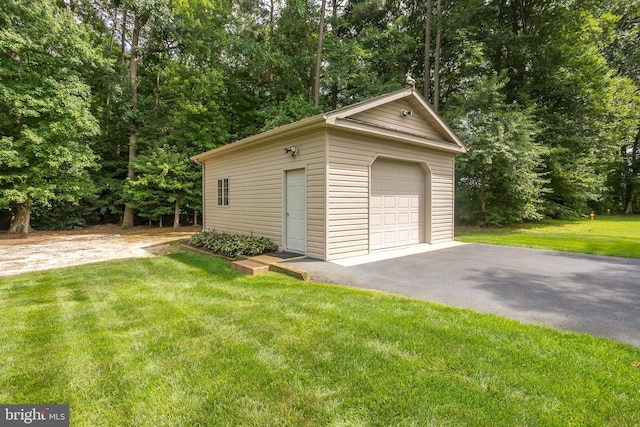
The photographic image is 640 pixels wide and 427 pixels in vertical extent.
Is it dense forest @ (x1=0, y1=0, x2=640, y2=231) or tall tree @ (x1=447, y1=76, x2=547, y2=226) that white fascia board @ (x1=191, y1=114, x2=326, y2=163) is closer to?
dense forest @ (x1=0, y1=0, x2=640, y2=231)

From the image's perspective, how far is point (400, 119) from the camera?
7.29 metres

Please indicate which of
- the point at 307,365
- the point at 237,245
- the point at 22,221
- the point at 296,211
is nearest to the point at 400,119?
the point at 296,211

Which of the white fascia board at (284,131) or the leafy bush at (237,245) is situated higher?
the white fascia board at (284,131)

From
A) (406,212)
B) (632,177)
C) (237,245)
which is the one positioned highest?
(632,177)

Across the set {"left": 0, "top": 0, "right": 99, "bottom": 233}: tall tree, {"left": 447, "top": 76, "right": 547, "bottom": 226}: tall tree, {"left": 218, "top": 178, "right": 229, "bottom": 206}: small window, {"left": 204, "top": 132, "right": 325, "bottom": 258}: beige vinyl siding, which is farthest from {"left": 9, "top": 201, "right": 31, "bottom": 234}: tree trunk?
{"left": 447, "top": 76, "right": 547, "bottom": 226}: tall tree

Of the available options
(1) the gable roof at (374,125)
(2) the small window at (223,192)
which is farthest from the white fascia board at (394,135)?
(2) the small window at (223,192)

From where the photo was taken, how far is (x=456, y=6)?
15.6 meters

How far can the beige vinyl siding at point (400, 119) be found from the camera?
21.6 ft

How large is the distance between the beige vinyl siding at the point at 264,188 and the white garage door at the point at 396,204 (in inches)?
58.8

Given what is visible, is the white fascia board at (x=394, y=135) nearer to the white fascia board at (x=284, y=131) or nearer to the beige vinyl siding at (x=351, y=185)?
the beige vinyl siding at (x=351, y=185)

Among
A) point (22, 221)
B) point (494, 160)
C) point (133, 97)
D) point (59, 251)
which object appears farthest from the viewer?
point (133, 97)

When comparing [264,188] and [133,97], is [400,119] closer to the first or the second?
[264,188]

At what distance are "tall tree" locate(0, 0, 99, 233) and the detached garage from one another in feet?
23.7

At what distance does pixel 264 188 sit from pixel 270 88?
37.0 feet
